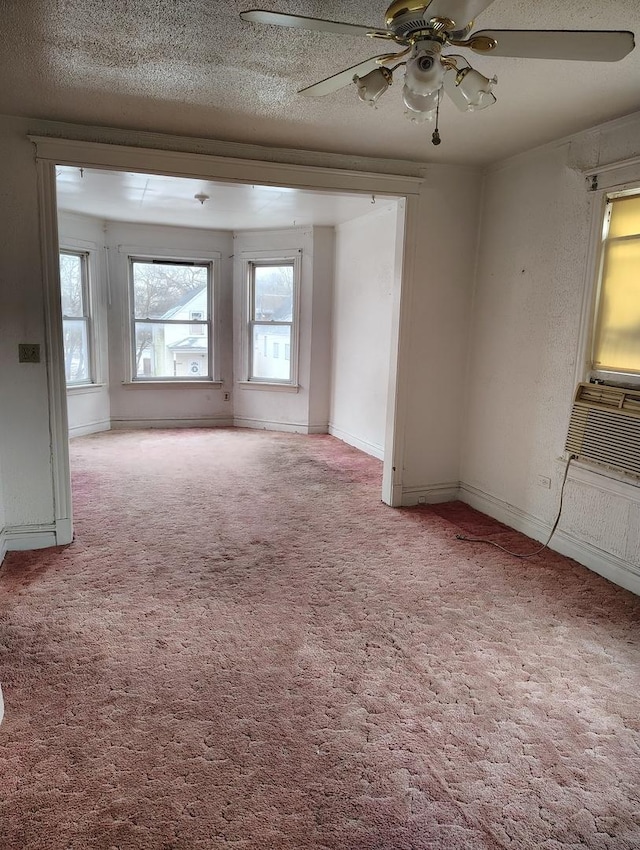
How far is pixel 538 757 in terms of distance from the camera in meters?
1.87

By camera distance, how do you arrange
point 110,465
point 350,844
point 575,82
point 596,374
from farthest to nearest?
Answer: 1. point 110,465
2. point 596,374
3. point 575,82
4. point 350,844

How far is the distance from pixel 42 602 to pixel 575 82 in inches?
142

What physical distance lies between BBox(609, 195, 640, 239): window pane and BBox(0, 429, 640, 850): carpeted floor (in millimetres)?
1968

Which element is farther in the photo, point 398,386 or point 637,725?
point 398,386

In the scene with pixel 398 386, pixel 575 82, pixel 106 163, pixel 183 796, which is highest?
pixel 575 82

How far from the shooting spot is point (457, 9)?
144cm

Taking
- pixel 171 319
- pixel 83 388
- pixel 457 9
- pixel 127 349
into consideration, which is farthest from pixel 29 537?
pixel 171 319

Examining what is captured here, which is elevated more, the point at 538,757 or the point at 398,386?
the point at 398,386

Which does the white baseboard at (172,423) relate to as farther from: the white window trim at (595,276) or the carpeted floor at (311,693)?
the white window trim at (595,276)

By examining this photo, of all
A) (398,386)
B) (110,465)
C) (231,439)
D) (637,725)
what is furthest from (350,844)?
(231,439)

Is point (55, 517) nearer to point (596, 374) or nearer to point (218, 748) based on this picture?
point (218, 748)

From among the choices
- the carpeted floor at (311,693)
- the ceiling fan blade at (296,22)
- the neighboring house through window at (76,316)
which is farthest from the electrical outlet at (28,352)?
the neighboring house through window at (76,316)

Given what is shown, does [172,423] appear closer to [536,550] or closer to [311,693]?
[536,550]

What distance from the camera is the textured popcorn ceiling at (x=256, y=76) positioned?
79.5 inches
